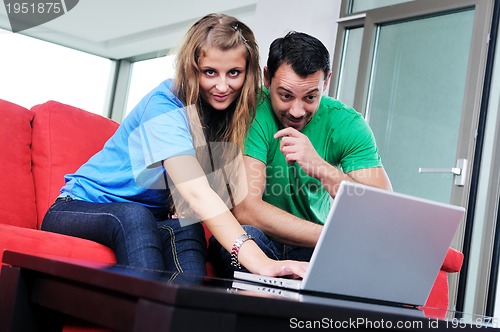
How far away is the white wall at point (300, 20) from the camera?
15.1 ft

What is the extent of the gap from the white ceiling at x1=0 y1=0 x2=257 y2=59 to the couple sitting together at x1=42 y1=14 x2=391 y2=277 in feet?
14.8

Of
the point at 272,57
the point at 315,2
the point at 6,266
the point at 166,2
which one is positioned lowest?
the point at 6,266

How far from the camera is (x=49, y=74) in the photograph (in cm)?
905

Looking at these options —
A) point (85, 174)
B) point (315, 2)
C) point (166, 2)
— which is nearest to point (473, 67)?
point (315, 2)

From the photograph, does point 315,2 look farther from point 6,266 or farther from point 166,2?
point 6,266

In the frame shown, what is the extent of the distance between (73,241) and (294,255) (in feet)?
2.17

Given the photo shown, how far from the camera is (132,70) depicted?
945 centimetres

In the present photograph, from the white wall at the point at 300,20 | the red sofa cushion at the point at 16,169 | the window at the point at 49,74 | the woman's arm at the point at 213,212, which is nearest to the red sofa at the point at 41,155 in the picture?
the red sofa cushion at the point at 16,169

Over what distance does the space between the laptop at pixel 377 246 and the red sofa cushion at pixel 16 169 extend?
0.98m

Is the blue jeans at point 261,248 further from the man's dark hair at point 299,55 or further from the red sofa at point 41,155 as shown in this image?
the man's dark hair at point 299,55

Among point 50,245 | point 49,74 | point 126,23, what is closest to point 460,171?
point 50,245

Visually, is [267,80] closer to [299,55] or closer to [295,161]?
[299,55]

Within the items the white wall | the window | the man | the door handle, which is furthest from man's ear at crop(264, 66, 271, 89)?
the window

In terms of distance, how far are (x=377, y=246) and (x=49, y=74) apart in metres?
8.54
